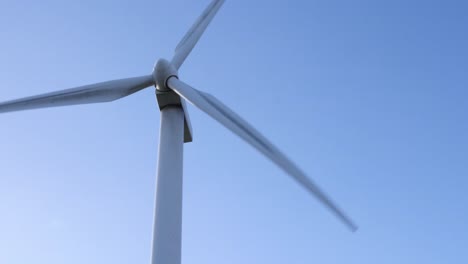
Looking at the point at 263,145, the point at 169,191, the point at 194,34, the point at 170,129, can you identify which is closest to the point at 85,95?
the point at 170,129

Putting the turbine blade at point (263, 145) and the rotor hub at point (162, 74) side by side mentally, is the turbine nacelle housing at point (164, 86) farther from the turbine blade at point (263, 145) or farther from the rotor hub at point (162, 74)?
the turbine blade at point (263, 145)

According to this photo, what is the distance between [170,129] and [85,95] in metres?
3.11

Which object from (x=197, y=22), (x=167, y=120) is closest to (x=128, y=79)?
(x=167, y=120)

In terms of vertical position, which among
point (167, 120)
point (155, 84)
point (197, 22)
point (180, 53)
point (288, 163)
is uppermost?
point (197, 22)

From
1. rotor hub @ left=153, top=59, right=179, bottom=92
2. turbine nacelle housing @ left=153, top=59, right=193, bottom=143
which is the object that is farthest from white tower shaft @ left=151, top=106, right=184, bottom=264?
rotor hub @ left=153, top=59, right=179, bottom=92

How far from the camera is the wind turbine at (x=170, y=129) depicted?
13.0m

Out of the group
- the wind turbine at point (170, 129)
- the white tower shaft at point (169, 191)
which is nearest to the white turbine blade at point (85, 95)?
the wind turbine at point (170, 129)

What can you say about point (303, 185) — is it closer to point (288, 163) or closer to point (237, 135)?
point (288, 163)

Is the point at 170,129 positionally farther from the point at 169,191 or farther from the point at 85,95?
the point at 85,95

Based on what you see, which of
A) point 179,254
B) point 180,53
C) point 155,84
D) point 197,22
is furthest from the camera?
point 197,22

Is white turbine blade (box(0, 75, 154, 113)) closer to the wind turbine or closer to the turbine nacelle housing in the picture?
the wind turbine

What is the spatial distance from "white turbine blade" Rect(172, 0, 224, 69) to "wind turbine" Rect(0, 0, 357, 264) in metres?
0.71

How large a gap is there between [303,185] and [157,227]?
434cm

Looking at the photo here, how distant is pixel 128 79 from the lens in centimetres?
1598
